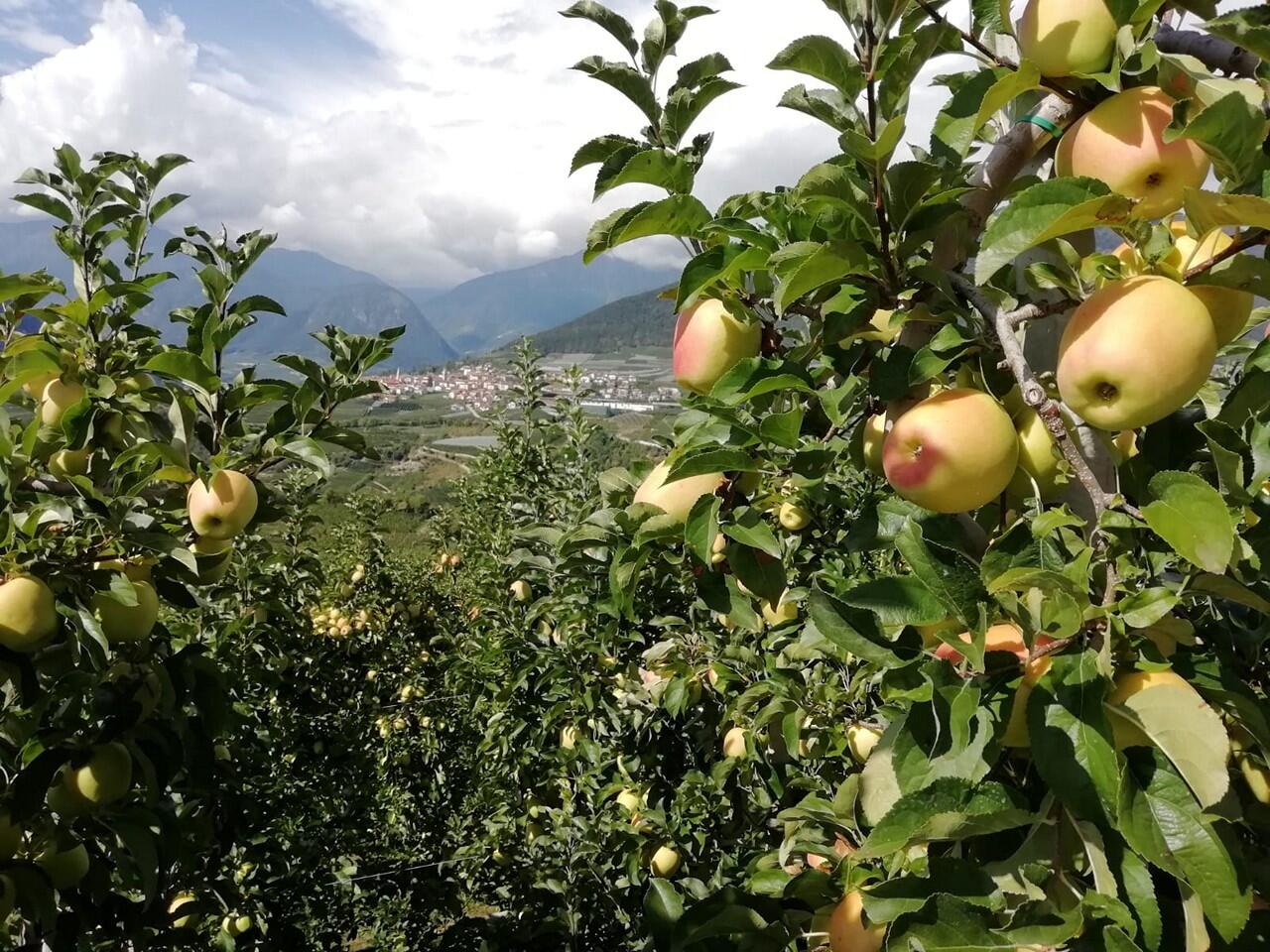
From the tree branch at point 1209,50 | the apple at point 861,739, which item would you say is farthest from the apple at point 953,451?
the apple at point 861,739

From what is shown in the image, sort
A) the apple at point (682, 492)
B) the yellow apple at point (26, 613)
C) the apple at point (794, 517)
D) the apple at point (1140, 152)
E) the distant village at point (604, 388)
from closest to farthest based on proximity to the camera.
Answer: the apple at point (1140, 152) < the apple at point (682, 492) < the yellow apple at point (26, 613) < the apple at point (794, 517) < the distant village at point (604, 388)

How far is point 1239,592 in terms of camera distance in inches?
30.5

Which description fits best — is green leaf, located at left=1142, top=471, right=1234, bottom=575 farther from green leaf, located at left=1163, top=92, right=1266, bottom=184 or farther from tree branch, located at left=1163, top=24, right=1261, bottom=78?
tree branch, located at left=1163, top=24, right=1261, bottom=78

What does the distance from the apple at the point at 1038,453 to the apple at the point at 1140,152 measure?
262 millimetres

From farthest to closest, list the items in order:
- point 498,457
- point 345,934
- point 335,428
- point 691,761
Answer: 1. point 498,457
2. point 345,934
3. point 691,761
4. point 335,428

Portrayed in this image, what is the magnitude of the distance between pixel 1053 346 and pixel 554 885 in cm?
260

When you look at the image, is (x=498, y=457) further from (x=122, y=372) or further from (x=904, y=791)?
(x=904, y=791)

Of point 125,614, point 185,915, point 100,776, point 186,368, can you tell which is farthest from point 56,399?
point 185,915

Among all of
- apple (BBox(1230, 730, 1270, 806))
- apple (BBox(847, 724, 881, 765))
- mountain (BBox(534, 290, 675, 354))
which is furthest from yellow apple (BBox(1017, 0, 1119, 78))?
mountain (BBox(534, 290, 675, 354))

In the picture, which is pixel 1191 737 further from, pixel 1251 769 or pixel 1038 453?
pixel 1251 769

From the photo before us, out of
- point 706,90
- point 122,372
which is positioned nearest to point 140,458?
point 122,372

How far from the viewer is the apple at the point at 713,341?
1.11m

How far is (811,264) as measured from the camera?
2.67 feet

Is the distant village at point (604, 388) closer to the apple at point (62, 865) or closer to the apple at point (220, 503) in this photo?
the apple at point (220, 503)
